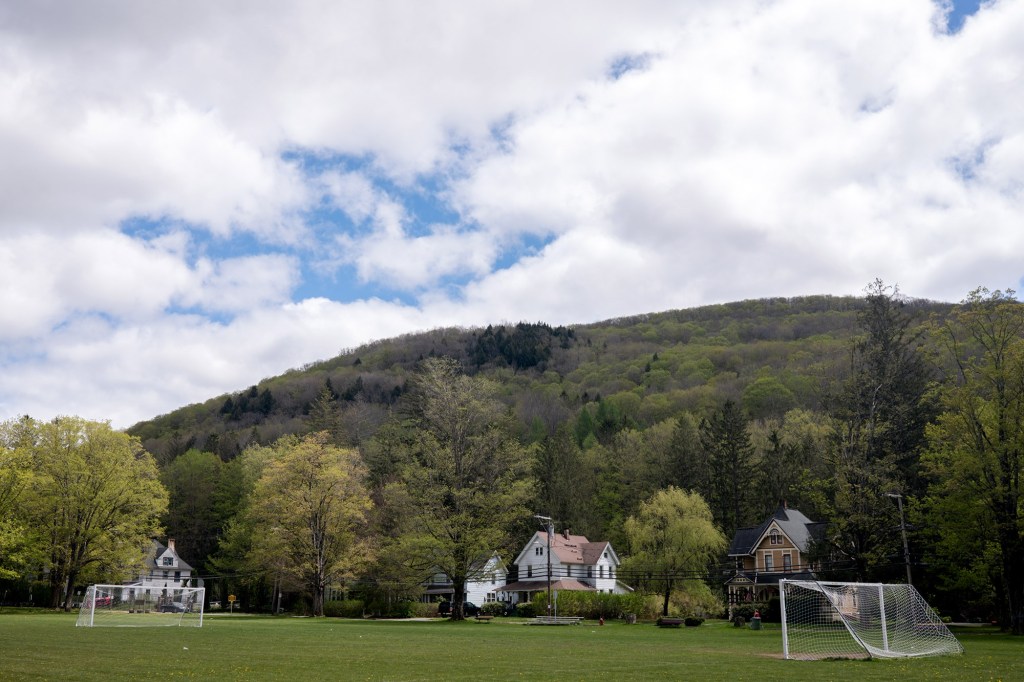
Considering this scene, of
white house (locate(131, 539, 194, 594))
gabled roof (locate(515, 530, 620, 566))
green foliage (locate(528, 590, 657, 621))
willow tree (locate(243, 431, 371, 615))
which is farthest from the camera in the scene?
white house (locate(131, 539, 194, 594))

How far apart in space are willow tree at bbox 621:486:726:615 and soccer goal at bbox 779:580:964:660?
3484cm

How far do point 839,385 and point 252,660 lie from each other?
46.2 m

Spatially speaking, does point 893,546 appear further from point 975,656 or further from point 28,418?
point 28,418

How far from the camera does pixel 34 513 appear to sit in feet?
200

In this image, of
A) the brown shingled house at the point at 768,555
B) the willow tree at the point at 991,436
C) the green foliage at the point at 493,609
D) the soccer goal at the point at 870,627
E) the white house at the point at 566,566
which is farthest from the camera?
the white house at the point at 566,566

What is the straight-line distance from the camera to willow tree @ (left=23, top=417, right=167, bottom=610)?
2426 inches

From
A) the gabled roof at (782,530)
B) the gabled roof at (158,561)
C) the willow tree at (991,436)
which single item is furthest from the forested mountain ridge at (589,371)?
the willow tree at (991,436)

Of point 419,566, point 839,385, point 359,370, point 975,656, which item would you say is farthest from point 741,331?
point 975,656

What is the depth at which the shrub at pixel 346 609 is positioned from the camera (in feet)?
225

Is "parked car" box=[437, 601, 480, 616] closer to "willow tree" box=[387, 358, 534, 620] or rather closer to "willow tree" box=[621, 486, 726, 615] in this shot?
"willow tree" box=[387, 358, 534, 620]

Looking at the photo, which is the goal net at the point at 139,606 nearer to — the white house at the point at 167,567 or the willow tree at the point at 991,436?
the willow tree at the point at 991,436

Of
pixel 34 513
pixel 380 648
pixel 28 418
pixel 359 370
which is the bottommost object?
pixel 380 648

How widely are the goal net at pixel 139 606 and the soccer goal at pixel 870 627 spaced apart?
96.0 ft

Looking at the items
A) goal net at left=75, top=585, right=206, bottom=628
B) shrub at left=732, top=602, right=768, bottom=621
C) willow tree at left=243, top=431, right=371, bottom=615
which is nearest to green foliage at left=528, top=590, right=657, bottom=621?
shrub at left=732, top=602, right=768, bottom=621
